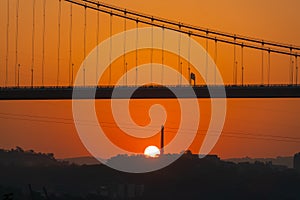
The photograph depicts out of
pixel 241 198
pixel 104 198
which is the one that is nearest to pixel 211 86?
pixel 104 198

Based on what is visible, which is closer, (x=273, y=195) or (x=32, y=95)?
(x=32, y=95)

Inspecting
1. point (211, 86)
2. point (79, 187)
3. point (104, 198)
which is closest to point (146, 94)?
point (211, 86)

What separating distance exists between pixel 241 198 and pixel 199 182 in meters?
6.57

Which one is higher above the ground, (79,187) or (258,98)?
(258,98)

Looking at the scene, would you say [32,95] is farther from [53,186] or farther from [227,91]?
[53,186]

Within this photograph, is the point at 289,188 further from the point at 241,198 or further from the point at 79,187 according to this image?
the point at 79,187

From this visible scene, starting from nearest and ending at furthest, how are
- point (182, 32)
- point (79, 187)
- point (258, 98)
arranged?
point (258, 98)
point (182, 32)
point (79, 187)

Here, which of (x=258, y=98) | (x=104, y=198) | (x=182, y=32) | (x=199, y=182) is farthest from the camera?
(x=199, y=182)

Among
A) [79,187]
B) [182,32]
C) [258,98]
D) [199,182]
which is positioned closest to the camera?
[258,98]

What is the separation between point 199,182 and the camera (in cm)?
10238

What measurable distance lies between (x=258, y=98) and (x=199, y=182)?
33743mm

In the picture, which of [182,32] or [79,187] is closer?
[182,32]

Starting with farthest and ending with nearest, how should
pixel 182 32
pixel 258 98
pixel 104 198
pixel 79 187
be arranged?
pixel 79 187 < pixel 104 198 < pixel 182 32 < pixel 258 98

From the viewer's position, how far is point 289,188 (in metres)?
99.6
